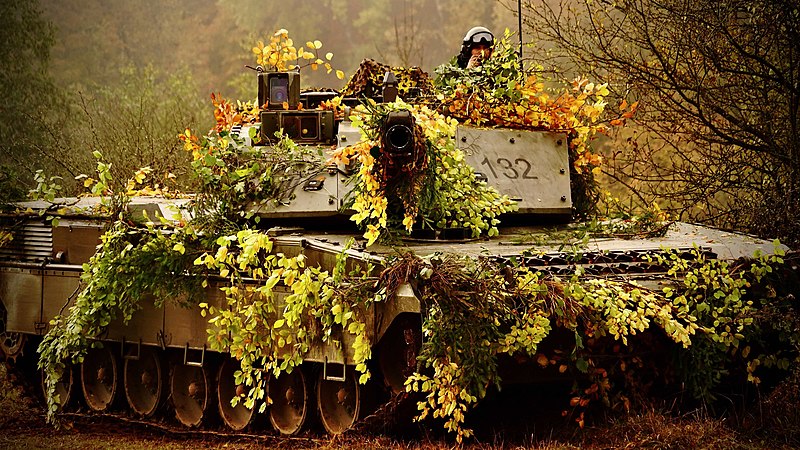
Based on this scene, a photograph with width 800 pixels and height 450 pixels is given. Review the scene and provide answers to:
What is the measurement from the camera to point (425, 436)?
7957mm

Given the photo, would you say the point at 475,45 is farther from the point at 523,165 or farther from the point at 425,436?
the point at 425,436

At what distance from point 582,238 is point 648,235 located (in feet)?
2.89

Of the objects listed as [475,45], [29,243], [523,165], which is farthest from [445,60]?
[523,165]

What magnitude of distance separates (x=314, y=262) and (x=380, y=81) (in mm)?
3240

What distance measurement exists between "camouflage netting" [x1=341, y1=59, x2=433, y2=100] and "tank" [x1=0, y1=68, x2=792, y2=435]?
62 cm

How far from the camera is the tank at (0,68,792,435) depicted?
302 inches

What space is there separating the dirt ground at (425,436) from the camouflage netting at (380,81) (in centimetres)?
306

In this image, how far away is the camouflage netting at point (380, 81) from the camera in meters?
10.3

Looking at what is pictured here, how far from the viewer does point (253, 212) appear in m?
8.76

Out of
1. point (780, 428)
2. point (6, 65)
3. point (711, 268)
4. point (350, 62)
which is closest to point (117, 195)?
point (711, 268)

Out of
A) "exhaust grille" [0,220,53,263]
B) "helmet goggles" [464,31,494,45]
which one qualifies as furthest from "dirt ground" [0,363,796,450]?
"helmet goggles" [464,31,494,45]

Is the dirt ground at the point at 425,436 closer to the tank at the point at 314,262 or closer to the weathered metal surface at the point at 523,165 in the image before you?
the tank at the point at 314,262

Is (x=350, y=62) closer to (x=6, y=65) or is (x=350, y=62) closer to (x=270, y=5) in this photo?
(x=270, y=5)

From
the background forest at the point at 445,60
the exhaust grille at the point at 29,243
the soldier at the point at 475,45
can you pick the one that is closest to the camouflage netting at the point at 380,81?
the soldier at the point at 475,45
